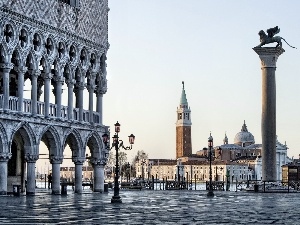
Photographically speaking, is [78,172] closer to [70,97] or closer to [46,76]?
[70,97]

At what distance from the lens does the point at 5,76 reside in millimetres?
32656

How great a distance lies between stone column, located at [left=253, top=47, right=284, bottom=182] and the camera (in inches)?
1692

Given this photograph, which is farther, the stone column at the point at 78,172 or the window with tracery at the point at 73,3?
the stone column at the point at 78,172

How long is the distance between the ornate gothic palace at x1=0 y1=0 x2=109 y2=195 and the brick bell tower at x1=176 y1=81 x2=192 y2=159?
143 m

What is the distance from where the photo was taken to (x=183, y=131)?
184125 mm

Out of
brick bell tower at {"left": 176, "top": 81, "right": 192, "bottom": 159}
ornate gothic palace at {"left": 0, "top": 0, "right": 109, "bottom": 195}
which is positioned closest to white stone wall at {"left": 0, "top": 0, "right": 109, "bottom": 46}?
ornate gothic palace at {"left": 0, "top": 0, "right": 109, "bottom": 195}

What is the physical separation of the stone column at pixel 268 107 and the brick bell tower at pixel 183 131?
13855 centimetres

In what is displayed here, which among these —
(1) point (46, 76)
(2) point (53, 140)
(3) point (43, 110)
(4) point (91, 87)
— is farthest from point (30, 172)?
(4) point (91, 87)

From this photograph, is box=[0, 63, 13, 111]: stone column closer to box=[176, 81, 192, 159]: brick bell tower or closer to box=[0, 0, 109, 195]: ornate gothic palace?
box=[0, 0, 109, 195]: ornate gothic palace

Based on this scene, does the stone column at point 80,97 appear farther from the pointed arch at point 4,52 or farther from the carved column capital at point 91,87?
the pointed arch at point 4,52

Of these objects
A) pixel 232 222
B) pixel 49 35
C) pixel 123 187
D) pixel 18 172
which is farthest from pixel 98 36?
pixel 232 222

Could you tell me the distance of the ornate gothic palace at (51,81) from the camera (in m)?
32.7

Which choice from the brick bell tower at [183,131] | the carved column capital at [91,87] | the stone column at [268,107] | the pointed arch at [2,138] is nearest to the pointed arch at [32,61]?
the pointed arch at [2,138]

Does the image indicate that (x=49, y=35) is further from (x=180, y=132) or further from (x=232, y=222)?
(x=180, y=132)
